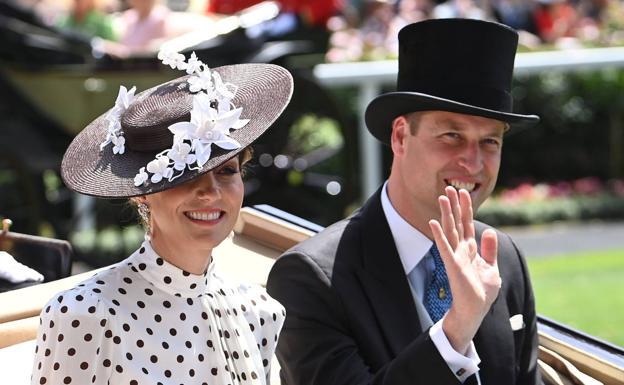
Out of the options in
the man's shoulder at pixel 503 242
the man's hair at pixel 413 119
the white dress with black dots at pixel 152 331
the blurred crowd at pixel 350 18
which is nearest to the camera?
the white dress with black dots at pixel 152 331

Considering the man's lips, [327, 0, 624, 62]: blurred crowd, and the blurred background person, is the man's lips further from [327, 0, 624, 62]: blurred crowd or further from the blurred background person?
[327, 0, 624, 62]: blurred crowd

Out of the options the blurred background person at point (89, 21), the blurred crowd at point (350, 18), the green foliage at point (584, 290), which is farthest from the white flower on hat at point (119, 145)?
the blurred background person at point (89, 21)

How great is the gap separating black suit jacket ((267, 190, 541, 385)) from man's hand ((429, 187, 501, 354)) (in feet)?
0.97

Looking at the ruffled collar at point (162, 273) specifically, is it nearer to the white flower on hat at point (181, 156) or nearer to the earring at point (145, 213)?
the earring at point (145, 213)

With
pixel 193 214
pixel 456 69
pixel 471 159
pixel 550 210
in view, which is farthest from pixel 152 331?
pixel 550 210

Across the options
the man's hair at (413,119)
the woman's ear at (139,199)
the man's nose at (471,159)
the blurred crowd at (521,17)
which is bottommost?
the blurred crowd at (521,17)

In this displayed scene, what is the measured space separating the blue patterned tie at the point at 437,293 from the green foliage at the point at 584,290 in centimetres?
343

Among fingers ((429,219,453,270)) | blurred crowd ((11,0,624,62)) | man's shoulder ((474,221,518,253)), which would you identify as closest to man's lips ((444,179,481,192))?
man's shoulder ((474,221,518,253))

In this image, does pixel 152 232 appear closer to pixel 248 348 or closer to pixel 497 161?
pixel 248 348

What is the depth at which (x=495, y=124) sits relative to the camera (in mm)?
3154

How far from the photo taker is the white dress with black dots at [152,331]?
2318 millimetres

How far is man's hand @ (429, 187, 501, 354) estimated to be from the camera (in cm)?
253

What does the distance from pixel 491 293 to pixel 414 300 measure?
1.58 feet

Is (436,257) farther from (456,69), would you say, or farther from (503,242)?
(456,69)
